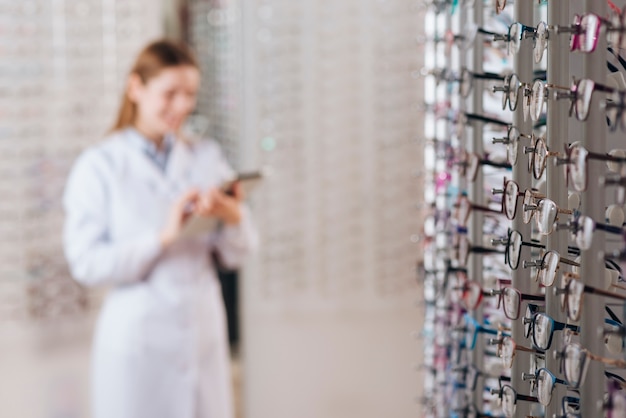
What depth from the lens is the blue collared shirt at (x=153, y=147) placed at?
3439 millimetres

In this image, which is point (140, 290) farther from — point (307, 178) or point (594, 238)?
point (594, 238)

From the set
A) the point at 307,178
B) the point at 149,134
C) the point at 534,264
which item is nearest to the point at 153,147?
the point at 149,134

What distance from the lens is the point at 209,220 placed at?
3.27 meters

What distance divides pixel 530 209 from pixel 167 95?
1.99 m

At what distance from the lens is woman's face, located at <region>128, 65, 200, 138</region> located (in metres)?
3.31

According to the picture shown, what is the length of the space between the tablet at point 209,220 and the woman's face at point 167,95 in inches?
10.9

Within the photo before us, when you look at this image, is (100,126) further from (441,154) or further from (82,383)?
(441,154)

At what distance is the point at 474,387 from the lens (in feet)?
6.57

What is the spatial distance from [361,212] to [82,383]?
142 cm

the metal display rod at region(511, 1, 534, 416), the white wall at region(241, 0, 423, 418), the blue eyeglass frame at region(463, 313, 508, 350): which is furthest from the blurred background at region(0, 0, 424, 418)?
the metal display rod at region(511, 1, 534, 416)

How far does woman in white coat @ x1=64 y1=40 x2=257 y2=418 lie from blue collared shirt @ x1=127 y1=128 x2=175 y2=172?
1cm

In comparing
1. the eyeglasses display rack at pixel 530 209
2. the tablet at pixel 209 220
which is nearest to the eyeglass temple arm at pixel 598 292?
the eyeglasses display rack at pixel 530 209

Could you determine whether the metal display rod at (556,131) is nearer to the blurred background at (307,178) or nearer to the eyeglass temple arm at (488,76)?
the eyeglass temple arm at (488,76)

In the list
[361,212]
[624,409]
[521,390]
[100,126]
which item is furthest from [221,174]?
[624,409]
